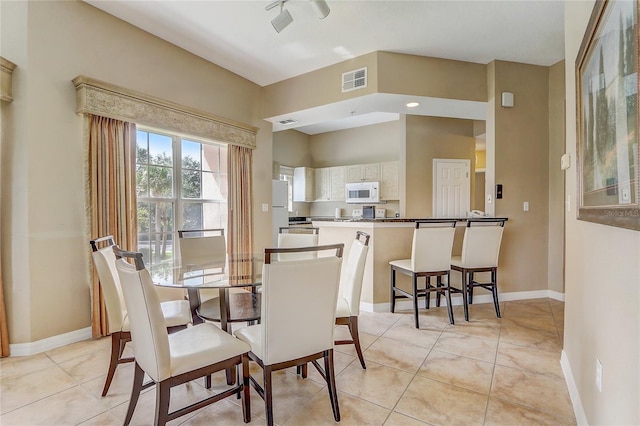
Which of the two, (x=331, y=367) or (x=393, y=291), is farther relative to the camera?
(x=393, y=291)

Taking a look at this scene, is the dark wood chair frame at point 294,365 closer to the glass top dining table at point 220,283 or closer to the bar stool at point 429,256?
the glass top dining table at point 220,283

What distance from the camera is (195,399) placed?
5.92 feet

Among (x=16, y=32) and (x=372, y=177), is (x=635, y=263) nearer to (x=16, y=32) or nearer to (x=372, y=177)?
(x=16, y=32)

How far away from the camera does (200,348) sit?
4.81ft

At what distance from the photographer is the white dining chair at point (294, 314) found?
4.61 ft

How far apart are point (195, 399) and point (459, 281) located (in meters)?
3.03

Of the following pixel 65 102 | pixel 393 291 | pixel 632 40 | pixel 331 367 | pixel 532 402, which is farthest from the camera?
pixel 393 291

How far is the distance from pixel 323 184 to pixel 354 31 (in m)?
4.16

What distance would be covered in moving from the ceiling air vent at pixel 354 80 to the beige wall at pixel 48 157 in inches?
91.4

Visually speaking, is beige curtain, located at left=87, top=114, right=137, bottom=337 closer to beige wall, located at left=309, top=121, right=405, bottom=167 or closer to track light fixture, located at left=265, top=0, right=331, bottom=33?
track light fixture, located at left=265, top=0, right=331, bottom=33

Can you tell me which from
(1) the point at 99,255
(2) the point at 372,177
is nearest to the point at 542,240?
(2) the point at 372,177

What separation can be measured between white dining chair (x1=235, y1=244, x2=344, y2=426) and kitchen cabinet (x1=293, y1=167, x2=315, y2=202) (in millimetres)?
5337

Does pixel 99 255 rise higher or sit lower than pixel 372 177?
lower

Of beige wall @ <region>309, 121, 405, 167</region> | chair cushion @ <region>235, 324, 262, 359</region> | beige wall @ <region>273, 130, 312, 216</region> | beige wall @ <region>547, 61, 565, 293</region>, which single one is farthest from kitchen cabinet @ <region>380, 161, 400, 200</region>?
chair cushion @ <region>235, 324, 262, 359</region>
